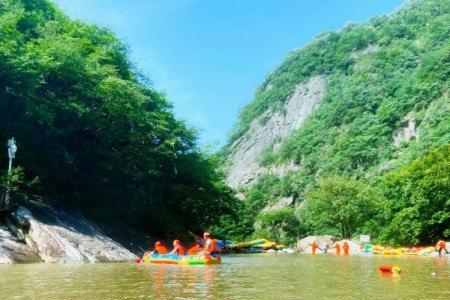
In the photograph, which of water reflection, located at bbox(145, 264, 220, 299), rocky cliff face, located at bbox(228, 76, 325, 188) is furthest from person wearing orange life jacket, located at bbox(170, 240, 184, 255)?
rocky cliff face, located at bbox(228, 76, 325, 188)

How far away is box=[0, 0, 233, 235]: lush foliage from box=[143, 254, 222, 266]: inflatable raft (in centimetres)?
746

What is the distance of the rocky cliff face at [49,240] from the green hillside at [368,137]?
26846 mm

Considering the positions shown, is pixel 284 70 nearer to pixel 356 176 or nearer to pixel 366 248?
pixel 356 176

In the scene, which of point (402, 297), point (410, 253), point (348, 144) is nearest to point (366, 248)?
point (410, 253)

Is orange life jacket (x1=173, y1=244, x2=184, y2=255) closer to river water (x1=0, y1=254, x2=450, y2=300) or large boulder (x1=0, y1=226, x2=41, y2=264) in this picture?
large boulder (x1=0, y1=226, x2=41, y2=264)

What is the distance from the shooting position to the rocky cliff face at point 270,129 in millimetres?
123062

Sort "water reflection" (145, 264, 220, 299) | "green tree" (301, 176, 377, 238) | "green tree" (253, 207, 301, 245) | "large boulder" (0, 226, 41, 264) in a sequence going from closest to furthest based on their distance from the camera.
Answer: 1. "water reflection" (145, 264, 220, 299)
2. "large boulder" (0, 226, 41, 264)
3. "green tree" (301, 176, 377, 238)
4. "green tree" (253, 207, 301, 245)

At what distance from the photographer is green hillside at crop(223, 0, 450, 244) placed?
133ft

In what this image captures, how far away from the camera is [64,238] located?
66.9 feet

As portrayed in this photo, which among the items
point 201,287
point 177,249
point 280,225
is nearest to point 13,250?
point 177,249

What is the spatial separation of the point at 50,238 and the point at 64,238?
0.62m

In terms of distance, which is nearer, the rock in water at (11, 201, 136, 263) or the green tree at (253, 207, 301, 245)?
the rock in water at (11, 201, 136, 263)

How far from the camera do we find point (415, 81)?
8756 cm

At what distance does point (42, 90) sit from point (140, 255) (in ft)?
33.8
